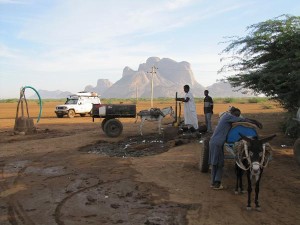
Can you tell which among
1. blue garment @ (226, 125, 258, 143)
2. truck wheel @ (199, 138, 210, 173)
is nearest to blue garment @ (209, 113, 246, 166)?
blue garment @ (226, 125, 258, 143)

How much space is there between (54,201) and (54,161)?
4414 mm

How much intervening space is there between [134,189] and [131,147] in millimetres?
5861

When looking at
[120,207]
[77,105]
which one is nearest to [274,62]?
[120,207]

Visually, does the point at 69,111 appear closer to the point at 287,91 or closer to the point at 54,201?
the point at 287,91

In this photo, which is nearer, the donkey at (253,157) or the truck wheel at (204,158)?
the donkey at (253,157)

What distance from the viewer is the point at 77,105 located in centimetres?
3341

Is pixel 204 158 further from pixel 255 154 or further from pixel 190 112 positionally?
pixel 190 112

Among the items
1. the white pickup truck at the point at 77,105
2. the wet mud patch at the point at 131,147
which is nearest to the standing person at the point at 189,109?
the wet mud patch at the point at 131,147

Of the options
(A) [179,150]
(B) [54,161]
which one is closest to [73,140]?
(B) [54,161]

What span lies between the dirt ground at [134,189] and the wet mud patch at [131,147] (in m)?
0.07

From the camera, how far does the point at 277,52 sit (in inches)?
554

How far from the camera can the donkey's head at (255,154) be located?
690 cm

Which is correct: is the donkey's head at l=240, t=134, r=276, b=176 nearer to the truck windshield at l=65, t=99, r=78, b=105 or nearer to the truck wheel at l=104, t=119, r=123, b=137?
the truck wheel at l=104, t=119, r=123, b=137

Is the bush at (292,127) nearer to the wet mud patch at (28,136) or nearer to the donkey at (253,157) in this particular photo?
the donkey at (253,157)
